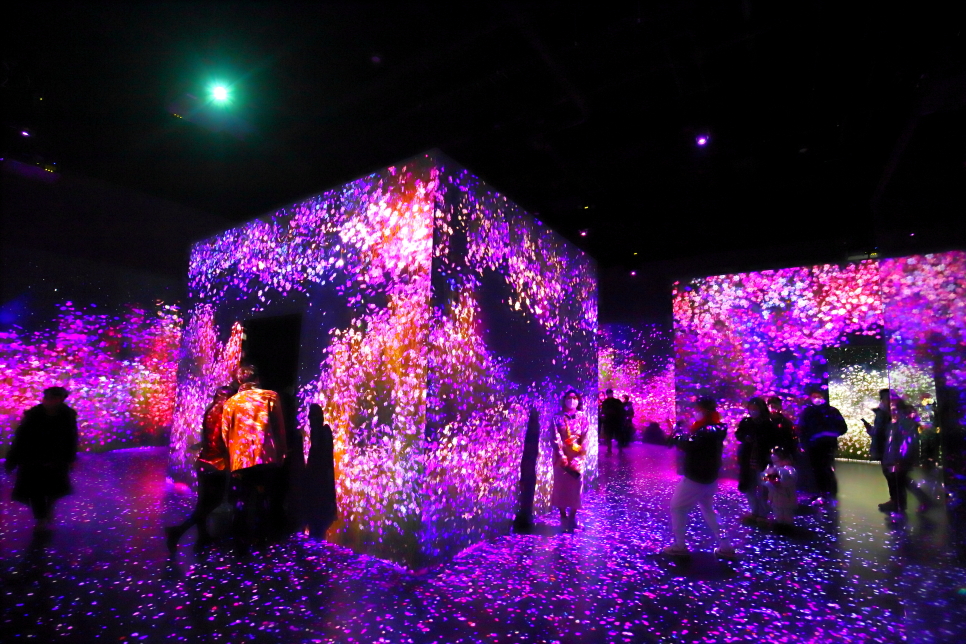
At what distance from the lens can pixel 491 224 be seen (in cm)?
477

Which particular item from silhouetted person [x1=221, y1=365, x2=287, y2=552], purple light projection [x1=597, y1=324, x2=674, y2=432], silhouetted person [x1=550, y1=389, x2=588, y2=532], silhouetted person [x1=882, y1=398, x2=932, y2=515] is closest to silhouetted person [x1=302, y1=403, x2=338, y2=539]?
silhouetted person [x1=221, y1=365, x2=287, y2=552]

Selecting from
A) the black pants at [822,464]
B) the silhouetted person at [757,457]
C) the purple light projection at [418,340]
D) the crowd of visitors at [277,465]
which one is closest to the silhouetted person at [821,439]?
the black pants at [822,464]

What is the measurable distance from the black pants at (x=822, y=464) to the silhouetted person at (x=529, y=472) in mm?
4784

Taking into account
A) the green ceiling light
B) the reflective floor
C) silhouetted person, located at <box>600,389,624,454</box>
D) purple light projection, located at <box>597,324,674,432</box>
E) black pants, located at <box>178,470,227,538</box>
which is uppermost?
the green ceiling light

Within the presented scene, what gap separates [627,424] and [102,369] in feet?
40.8

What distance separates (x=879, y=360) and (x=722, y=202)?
534cm

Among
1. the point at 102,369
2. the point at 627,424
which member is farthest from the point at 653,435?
the point at 102,369

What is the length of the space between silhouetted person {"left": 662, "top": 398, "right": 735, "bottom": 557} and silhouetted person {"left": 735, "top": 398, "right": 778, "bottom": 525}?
1834mm

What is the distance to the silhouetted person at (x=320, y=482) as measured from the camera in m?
4.32

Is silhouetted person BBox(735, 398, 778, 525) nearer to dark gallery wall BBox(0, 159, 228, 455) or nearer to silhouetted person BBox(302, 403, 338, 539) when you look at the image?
silhouetted person BBox(302, 403, 338, 539)

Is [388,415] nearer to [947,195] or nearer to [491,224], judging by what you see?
[491,224]

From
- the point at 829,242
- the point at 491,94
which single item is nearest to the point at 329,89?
the point at 491,94

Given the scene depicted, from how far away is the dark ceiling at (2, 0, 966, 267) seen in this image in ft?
14.1

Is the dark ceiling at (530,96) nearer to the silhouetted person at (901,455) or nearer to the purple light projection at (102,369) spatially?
the silhouetted person at (901,455)
